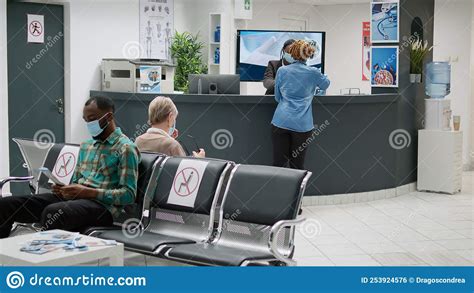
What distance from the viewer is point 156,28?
31.8ft

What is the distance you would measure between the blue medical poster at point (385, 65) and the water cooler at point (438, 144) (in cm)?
63

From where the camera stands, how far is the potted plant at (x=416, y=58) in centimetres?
827

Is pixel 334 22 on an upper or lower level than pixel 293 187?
upper

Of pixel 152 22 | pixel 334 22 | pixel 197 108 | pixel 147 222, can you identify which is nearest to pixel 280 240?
pixel 147 222

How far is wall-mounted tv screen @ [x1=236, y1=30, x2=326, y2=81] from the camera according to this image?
30.9 feet

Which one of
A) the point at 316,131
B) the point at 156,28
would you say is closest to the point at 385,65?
the point at 316,131

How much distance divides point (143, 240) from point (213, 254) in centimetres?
55

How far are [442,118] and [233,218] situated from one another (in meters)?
4.70

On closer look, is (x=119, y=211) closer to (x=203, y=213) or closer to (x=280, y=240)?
(x=203, y=213)

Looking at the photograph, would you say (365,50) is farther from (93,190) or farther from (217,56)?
(93,190)

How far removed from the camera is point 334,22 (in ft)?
42.0

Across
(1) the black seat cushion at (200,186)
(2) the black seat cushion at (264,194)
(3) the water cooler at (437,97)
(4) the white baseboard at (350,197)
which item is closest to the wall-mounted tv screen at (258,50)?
(3) the water cooler at (437,97)

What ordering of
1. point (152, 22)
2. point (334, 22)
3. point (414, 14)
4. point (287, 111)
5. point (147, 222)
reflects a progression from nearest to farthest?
point (147, 222)
point (287, 111)
point (414, 14)
point (152, 22)
point (334, 22)

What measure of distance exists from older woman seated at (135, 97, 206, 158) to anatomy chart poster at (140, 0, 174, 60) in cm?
434
